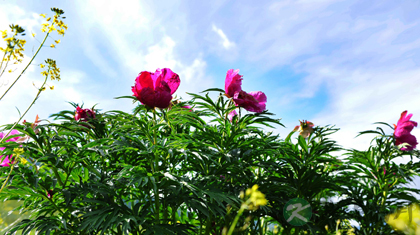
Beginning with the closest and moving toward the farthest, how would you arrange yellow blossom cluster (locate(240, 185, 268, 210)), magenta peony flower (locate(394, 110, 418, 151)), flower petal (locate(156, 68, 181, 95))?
yellow blossom cluster (locate(240, 185, 268, 210)) < flower petal (locate(156, 68, 181, 95)) < magenta peony flower (locate(394, 110, 418, 151))

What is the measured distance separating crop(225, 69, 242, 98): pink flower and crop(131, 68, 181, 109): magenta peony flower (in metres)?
0.39

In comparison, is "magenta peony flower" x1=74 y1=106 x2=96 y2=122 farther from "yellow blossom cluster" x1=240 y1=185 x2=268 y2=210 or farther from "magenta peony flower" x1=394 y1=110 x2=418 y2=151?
"magenta peony flower" x1=394 y1=110 x2=418 y2=151

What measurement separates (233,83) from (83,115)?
38.2 inches

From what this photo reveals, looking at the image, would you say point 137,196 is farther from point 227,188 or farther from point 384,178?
point 384,178

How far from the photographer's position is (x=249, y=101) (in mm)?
1610

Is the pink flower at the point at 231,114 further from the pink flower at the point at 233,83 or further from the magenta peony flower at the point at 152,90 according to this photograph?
the magenta peony flower at the point at 152,90

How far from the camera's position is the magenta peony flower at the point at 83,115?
5.79ft

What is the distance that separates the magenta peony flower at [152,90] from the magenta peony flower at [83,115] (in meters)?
0.59

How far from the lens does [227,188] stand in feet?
5.78

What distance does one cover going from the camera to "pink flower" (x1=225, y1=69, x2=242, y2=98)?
1640mm

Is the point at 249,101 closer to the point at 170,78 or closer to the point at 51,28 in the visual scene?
the point at 170,78

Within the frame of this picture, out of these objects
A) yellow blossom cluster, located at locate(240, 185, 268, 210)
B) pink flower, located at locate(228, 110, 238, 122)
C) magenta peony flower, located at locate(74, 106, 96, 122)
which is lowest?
yellow blossom cluster, located at locate(240, 185, 268, 210)

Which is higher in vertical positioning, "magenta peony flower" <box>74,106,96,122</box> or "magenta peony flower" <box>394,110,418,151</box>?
"magenta peony flower" <box>394,110,418,151</box>

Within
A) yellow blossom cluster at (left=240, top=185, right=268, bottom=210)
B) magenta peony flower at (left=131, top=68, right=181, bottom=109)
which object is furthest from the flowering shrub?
yellow blossom cluster at (left=240, top=185, right=268, bottom=210)
